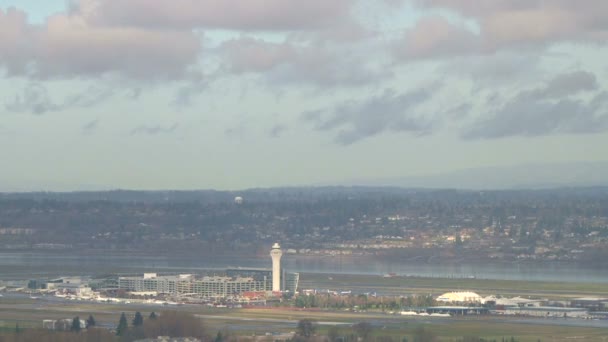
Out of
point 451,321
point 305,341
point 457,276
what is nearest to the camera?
point 305,341

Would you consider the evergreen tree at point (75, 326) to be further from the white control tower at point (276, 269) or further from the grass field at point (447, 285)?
the white control tower at point (276, 269)

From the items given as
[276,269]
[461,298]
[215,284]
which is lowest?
[461,298]

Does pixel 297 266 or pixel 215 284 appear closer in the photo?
pixel 215 284

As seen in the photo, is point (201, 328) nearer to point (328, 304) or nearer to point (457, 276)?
point (328, 304)

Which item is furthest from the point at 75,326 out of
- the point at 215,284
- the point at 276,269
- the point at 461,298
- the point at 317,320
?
the point at 276,269

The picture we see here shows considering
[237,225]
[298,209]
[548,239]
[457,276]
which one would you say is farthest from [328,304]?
[298,209]

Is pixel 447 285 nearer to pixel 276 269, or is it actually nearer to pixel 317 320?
pixel 276 269

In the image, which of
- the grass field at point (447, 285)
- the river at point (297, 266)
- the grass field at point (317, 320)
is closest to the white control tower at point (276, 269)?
the grass field at point (447, 285)

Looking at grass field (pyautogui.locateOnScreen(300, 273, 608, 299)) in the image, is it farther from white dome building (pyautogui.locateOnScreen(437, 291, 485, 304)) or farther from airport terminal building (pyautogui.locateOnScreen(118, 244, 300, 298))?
white dome building (pyautogui.locateOnScreen(437, 291, 485, 304))
